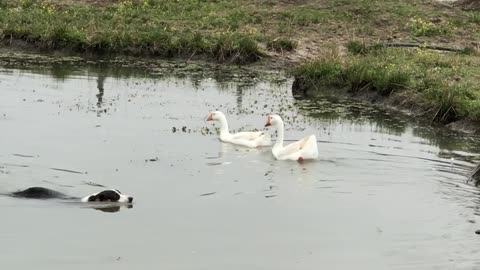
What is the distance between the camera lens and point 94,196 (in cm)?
1202

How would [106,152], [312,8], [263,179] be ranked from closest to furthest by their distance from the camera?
1. [263,179]
2. [106,152]
3. [312,8]

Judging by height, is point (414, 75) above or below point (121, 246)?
above

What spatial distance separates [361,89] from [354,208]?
30.7 feet

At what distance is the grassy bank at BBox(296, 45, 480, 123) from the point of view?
61.0ft

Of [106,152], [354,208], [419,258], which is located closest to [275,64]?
[106,152]

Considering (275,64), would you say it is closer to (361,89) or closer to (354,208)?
(361,89)

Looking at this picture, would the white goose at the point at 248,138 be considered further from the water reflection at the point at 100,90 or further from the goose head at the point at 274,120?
the water reflection at the point at 100,90

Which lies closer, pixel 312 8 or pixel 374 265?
pixel 374 265

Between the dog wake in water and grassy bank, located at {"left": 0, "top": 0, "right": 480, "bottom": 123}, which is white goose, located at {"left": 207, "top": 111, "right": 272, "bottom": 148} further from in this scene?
grassy bank, located at {"left": 0, "top": 0, "right": 480, "bottom": 123}

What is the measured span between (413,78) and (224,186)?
9.02 metres

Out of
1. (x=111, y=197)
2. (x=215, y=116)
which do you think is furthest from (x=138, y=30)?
(x=111, y=197)

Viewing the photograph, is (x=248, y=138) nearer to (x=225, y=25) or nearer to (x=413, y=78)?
(x=413, y=78)

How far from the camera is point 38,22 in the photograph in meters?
27.7

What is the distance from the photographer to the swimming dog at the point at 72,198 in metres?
11.9
